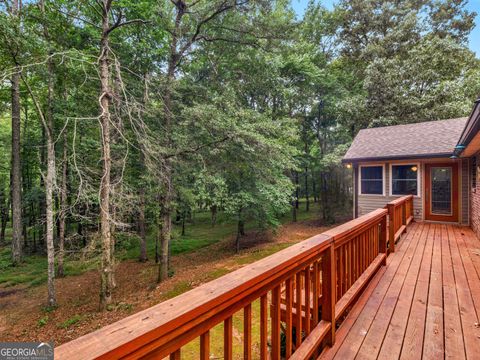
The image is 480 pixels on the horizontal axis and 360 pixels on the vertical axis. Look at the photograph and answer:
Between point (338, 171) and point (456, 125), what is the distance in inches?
385

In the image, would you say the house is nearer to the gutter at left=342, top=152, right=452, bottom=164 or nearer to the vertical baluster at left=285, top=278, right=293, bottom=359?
the gutter at left=342, top=152, right=452, bottom=164

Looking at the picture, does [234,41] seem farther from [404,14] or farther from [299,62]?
[404,14]

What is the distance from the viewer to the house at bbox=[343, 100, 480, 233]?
25.5 ft

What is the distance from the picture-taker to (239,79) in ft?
36.4

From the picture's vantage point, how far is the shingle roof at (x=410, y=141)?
8.23m

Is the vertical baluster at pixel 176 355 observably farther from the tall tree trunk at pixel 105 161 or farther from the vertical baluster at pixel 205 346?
the tall tree trunk at pixel 105 161

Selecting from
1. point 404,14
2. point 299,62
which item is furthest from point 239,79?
point 404,14

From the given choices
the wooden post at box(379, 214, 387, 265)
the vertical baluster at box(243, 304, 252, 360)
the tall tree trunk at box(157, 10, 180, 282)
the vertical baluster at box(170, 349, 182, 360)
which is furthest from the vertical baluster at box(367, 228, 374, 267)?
the tall tree trunk at box(157, 10, 180, 282)

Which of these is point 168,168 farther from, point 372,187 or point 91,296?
point 372,187

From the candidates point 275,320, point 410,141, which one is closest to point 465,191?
point 410,141

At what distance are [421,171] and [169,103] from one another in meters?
9.23

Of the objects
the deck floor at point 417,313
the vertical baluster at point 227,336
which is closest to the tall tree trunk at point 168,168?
the deck floor at point 417,313

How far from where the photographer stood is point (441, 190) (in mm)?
8266

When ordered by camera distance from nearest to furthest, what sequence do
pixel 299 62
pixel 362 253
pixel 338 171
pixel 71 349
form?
pixel 71 349 < pixel 362 253 < pixel 299 62 < pixel 338 171
